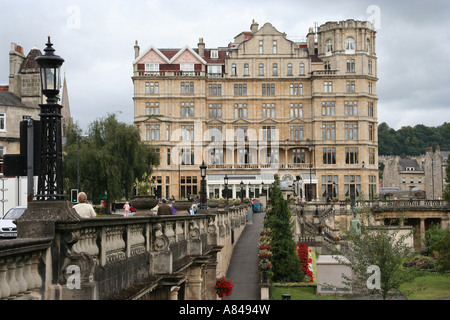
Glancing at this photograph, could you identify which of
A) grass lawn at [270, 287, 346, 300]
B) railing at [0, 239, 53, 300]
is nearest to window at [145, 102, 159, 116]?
grass lawn at [270, 287, 346, 300]

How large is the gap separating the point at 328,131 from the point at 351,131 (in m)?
3.32

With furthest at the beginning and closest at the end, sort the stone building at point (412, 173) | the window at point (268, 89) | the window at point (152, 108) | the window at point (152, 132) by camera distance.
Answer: the stone building at point (412, 173)
the window at point (268, 89)
the window at point (152, 108)
the window at point (152, 132)

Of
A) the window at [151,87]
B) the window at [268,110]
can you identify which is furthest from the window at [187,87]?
the window at [268,110]

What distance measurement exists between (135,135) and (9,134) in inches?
478

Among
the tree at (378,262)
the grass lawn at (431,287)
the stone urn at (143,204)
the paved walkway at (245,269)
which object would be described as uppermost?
the stone urn at (143,204)

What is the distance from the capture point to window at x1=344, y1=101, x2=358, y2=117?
88.9 m

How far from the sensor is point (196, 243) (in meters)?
19.8

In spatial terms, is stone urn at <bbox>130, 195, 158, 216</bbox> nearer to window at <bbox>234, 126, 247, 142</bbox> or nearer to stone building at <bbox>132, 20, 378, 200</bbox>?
stone building at <bbox>132, 20, 378, 200</bbox>

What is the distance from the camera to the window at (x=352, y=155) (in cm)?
8844

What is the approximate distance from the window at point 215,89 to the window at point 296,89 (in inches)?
404

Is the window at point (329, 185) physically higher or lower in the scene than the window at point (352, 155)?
lower

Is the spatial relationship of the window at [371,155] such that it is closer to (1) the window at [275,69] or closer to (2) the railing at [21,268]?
(1) the window at [275,69]

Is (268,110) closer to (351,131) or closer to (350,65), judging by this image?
(351,131)

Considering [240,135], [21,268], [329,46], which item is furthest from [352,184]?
[21,268]
